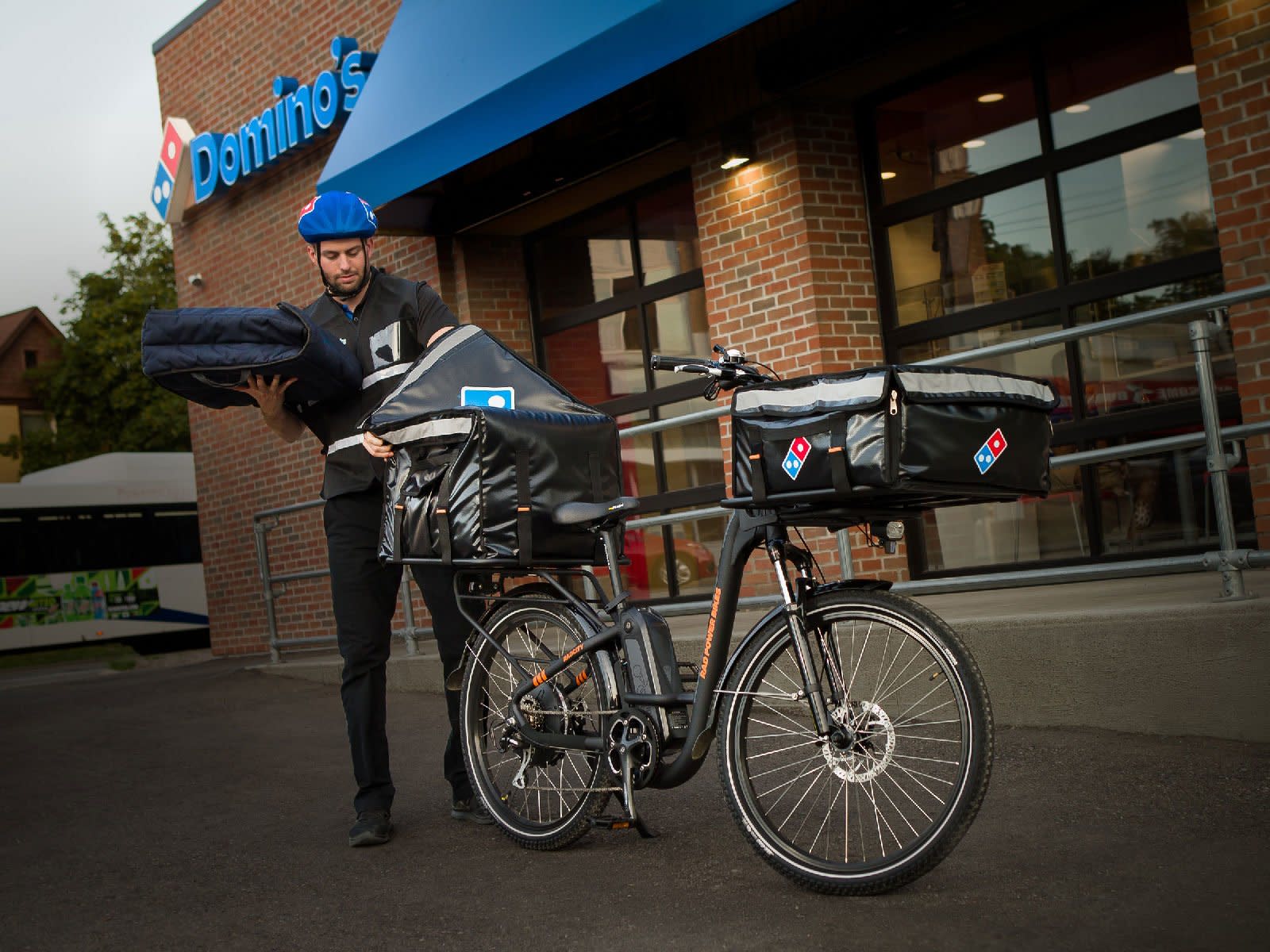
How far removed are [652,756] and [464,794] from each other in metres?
1.24

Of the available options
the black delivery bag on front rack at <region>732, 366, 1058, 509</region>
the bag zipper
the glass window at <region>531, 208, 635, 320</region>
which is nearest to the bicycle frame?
the black delivery bag on front rack at <region>732, 366, 1058, 509</region>

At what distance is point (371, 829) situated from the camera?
4.39 metres

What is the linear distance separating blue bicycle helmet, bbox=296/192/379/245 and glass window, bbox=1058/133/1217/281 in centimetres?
438

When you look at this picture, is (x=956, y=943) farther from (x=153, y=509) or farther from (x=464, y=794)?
(x=153, y=509)

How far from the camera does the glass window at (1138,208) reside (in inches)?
264

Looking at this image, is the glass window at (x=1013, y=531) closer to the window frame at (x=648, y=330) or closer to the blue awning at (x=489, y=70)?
the window frame at (x=648, y=330)

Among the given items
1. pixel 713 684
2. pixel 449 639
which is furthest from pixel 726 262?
pixel 713 684

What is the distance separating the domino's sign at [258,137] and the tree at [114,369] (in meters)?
23.4

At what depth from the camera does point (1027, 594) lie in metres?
6.07

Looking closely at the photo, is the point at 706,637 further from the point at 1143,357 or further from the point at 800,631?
the point at 1143,357

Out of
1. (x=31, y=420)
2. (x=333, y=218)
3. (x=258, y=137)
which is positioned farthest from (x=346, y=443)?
(x=31, y=420)

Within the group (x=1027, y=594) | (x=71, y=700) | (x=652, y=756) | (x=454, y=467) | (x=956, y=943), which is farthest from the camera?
(x=71, y=700)

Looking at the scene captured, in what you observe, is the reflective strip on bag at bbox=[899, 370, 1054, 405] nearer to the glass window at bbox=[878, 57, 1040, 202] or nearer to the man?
the man

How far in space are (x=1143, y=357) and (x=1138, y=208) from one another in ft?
2.62
